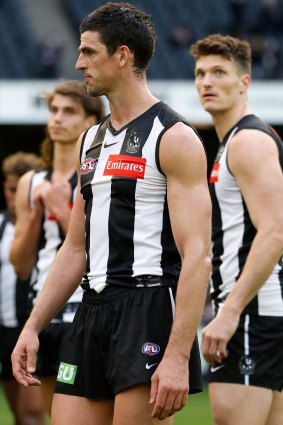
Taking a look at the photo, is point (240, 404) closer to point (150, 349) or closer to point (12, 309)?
point (150, 349)

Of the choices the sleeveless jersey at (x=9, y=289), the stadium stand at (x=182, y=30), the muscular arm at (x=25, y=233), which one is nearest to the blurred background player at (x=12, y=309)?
the sleeveless jersey at (x=9, y=289)

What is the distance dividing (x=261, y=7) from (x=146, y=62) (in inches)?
506

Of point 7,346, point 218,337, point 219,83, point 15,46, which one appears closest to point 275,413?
point 218,337

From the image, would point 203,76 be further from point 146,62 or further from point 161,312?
point 161,312

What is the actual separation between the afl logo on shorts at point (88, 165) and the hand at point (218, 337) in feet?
2.83

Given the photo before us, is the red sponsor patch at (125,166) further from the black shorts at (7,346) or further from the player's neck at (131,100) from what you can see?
the black shorts at (7,346)

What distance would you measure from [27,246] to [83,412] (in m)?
1.89

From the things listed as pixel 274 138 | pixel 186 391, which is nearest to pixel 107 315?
pixel 186 391

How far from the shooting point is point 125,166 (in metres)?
3.18

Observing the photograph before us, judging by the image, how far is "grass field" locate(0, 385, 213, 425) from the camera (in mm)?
8234

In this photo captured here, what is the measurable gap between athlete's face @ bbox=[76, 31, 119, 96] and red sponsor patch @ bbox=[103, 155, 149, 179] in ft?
0.92

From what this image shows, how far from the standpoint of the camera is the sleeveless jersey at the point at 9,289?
6.83 metres

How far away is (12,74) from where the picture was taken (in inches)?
567

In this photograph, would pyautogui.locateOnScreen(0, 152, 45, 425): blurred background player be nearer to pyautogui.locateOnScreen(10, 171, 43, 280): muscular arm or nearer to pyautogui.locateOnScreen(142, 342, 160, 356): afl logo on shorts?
pyautogui.locateOnScreen(10, 171, 43, 280): muscular arm
